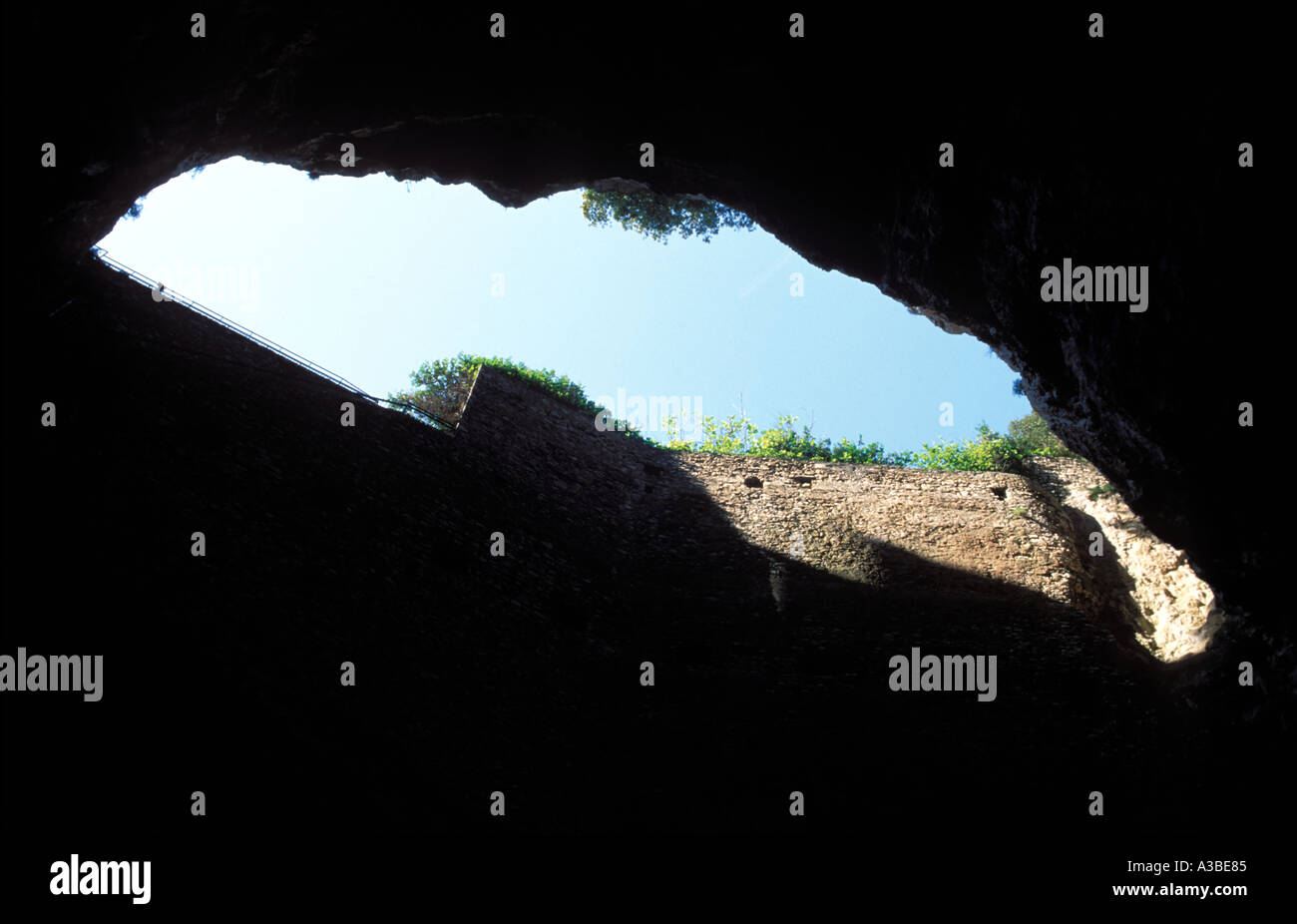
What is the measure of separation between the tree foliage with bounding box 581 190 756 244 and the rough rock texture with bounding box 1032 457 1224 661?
1052 centimetres

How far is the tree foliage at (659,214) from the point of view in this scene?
22.2 meters

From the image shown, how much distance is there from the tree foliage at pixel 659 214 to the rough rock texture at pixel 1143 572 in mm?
10524

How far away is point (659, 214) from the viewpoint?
74.2 feet

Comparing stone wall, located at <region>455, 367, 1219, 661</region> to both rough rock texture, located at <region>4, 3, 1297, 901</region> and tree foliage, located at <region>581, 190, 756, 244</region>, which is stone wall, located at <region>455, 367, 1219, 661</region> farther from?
tree foliage, located at <region>581, 190, 756, 244</region>

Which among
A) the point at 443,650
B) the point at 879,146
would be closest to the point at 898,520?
the point at 879,146

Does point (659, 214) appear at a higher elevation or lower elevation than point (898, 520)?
higher

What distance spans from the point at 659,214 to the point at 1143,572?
14.8m

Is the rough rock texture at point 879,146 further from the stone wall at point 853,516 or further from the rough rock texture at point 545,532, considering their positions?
the stone wall at point 853,516

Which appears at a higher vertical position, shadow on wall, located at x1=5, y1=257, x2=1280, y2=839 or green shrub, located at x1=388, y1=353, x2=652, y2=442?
green shrub, located at x1=388, y1=353, x2=652, y2=442

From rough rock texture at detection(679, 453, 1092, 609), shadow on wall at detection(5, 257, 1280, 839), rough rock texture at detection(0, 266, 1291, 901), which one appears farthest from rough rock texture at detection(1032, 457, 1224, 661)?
shadow on wall at detection(5, 257, 1280, 839)

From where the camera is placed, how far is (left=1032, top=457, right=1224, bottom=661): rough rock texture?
1333 cm

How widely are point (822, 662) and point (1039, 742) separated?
10.1 feet

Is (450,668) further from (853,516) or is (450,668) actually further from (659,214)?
(659,214)

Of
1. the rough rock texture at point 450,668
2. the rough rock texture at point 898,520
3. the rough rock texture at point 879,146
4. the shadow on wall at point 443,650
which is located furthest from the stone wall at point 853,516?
the rough rock texture at point 879,146
